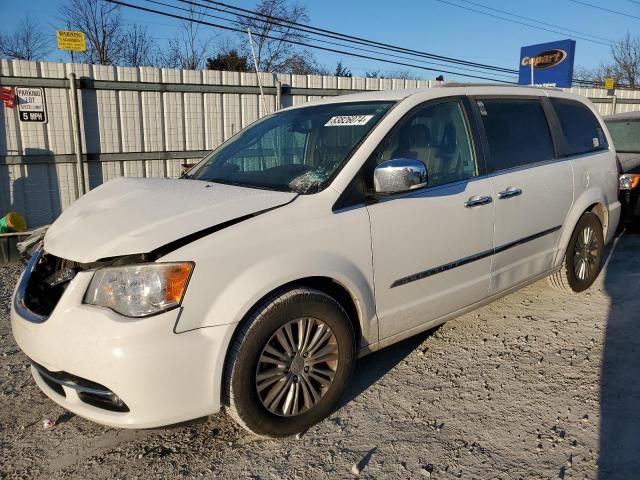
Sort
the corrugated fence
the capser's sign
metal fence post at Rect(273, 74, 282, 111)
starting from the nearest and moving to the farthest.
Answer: the corrugated fence < metal fence post at Rect(273, 74, 282, 111) < the capser's sign

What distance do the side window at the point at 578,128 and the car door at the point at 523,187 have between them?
10.0 inches

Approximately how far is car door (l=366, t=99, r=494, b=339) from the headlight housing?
1.11m

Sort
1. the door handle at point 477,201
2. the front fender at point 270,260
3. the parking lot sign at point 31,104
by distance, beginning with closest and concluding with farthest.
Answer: the front fender at point 270,260
the door handle at point 477,201
the parking lot sign at point 31,104

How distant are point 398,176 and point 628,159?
5592 mm

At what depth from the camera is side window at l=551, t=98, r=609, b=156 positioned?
4.55 m

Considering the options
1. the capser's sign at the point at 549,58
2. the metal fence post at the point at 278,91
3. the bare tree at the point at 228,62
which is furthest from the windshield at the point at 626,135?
the bare tree at the point at 228,62

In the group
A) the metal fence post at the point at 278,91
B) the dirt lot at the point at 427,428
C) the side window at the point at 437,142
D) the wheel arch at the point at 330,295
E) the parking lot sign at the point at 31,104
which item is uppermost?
the metal fence post at the point at 278,91

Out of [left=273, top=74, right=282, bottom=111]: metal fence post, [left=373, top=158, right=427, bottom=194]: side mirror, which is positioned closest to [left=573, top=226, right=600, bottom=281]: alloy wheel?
[left=373, top=158, right=427, bottom=194]: side mirror

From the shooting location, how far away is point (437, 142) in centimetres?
349

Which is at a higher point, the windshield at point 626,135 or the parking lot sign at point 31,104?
the parking lot sign at point 31,104

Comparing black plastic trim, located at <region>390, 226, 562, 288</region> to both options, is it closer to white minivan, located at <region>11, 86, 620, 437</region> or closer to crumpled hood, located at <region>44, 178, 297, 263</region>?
white minivan, located at <region>11, 86, 620, 437</region>

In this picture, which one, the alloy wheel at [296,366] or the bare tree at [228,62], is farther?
the bare tree at [228,62]

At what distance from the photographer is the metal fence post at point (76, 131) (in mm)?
7391

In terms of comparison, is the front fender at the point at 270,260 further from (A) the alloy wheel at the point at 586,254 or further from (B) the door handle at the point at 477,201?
(A) the alloy wheel at the point at 586,254
